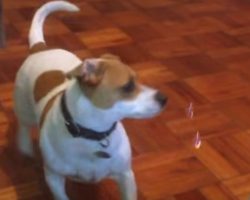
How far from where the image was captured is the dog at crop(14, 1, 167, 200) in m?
1.09

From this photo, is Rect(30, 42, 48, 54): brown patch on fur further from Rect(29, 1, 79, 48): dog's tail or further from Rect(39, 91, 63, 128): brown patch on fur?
Rect(39, 91, 63, 128): brown patch on fur

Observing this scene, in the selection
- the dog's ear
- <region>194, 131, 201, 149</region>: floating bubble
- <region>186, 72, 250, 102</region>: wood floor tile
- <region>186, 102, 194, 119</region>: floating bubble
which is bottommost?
<region>194, 131, 201, 149</region>: floating bubble

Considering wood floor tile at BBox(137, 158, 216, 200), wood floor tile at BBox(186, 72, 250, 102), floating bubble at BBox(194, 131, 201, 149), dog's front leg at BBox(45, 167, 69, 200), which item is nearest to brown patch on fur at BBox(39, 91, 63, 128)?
dog's front leg at BBox(45, 167, 69, 200)

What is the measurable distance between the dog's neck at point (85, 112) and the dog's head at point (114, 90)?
0.04 ft

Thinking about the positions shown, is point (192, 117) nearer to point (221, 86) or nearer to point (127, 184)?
point (221, 86)

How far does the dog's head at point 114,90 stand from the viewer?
3.53 ft

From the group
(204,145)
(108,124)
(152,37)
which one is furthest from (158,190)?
(152,37)

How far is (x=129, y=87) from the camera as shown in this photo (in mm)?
1100

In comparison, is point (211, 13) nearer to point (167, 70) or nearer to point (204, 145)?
point (167, 70)

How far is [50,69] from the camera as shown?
4.35 ft

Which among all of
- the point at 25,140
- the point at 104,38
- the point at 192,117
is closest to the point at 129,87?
the point at 25,140

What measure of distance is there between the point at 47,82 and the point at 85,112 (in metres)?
0.24

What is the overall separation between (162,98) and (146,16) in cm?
129

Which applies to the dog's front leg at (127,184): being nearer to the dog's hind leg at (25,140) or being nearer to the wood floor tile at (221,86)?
the dog's hind leg at (25,140)
